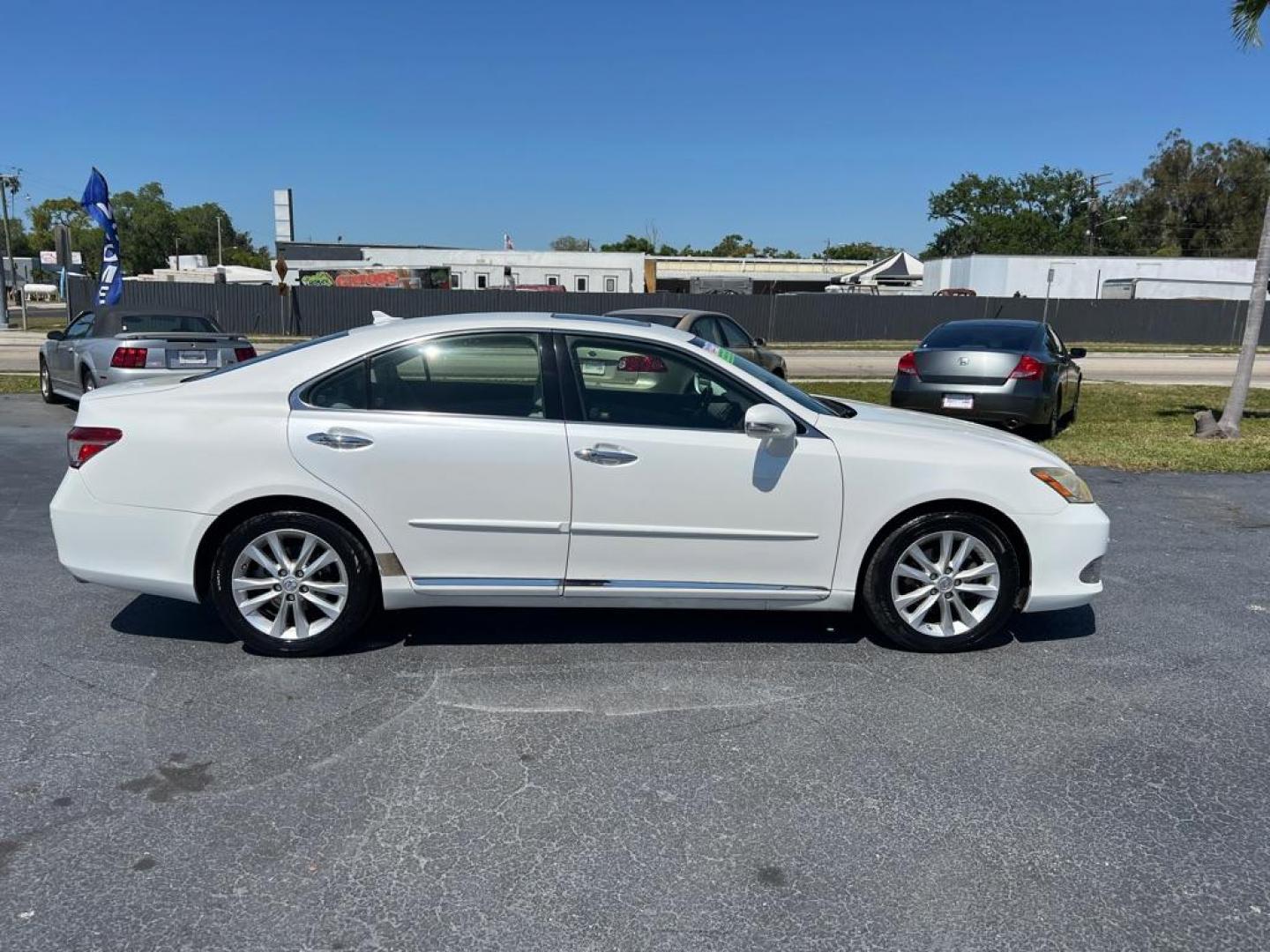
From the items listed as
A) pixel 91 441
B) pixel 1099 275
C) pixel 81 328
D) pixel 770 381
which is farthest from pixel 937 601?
pixel 1099 275

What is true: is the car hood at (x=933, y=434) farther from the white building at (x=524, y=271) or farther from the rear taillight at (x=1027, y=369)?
the white building at (x=524, y=271)

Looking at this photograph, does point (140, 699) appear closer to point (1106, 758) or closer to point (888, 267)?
point (1106, 758)

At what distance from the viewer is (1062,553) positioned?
4.51 meters

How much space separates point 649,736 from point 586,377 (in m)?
1.68

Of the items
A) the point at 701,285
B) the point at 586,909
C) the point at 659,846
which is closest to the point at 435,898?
the point at 586,909

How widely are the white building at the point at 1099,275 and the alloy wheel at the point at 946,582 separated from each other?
45489 mm

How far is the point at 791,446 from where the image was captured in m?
4.39

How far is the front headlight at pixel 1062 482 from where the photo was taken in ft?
14.9

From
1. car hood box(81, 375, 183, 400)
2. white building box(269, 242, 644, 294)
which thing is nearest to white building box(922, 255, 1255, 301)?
white building box(269, 242, 644, 294)

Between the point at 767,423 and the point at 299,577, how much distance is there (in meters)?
2.23

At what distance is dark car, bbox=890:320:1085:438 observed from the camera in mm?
10344

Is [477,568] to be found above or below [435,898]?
above

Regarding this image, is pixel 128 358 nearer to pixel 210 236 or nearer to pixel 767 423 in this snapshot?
pixel 767 423

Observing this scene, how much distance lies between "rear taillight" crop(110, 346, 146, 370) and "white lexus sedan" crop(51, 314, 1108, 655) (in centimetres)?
741
